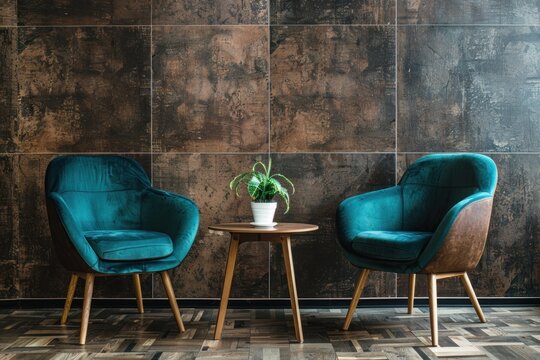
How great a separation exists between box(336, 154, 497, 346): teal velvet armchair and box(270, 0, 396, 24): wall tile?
A: 3.49 ft

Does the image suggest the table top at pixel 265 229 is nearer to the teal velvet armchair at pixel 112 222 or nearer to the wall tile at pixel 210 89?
the teal velvet armchair at pixel 112 222

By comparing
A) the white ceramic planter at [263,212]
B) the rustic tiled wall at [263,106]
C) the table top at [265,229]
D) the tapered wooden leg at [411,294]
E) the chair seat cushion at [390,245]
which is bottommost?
the tapered wooden leg at [411,294]

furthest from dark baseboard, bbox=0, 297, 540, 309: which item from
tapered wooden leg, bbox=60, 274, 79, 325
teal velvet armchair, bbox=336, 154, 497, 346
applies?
tapered wooden leg, bbox=60, 274, 79, 325

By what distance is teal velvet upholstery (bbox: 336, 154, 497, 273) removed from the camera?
3402 millimetres

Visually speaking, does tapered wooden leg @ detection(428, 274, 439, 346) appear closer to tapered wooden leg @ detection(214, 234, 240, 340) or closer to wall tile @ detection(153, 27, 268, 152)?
tapered wooden leg @ detection(214, 234, 240, 340)

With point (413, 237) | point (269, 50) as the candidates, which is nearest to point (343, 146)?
point (269, 50)

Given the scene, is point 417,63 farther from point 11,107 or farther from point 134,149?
point 11,107

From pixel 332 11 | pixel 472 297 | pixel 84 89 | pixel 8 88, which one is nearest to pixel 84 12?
pixel 84 89

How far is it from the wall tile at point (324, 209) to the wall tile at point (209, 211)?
0.17m

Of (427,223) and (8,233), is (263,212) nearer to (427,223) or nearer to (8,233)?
(427,223)

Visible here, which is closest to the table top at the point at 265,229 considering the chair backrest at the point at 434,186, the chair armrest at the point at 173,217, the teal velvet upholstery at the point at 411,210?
the chair armrest at the point at 173,217

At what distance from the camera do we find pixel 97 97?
4.43 m

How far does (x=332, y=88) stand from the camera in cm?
445

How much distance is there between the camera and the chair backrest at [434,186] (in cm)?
386
